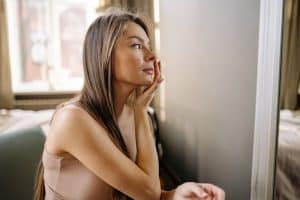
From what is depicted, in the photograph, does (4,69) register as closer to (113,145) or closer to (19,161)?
(19,161)

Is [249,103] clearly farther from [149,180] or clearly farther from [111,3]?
[111,3]

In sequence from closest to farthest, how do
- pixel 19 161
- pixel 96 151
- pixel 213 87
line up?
pixel 96 151, pixel 19 161, pixel 213 87

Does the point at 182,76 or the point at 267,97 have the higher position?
the point at 267,97

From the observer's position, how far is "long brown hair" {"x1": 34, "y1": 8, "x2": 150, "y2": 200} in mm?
787

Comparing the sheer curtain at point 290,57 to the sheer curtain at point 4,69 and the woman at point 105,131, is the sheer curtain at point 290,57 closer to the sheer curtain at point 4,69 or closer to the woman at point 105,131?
the woman at point 105,131

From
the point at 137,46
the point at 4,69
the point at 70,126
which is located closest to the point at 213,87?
the point at 137,46

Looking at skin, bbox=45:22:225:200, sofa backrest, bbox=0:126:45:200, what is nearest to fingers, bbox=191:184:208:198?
skin, bbox=45:22:225:200

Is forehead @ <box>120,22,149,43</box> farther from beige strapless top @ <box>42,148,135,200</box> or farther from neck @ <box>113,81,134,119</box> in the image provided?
beige strapless top @ <box>42,148,135,200</box>

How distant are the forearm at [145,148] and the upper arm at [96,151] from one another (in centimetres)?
7

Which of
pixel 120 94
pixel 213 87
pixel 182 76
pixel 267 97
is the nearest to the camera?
pixel 120 94

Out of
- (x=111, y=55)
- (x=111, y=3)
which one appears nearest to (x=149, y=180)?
(x=111, y=55)

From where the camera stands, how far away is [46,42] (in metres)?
3.69

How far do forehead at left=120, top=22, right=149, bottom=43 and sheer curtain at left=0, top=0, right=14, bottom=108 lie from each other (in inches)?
117

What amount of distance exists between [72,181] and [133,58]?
1.02 feet
